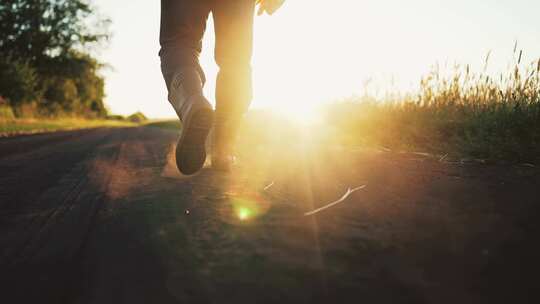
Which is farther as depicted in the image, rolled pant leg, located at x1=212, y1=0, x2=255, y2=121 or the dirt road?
rolled pant leg, located at x1=212, y1=0, x2=255, y2=121

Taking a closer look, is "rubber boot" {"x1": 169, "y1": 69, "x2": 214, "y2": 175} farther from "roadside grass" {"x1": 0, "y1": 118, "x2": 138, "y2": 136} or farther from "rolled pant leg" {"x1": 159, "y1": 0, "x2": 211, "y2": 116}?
"roadside grass" {"x1": 0, "y1": 118, "x2": 138, "y2": 136}

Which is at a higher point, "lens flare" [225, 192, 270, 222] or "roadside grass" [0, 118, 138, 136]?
"lens flare" [225, 192, 270, 222]

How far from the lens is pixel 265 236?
928 mm

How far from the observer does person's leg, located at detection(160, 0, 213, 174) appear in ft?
5.24

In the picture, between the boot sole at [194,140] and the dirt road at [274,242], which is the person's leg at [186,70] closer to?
the boot sole at [194,140]

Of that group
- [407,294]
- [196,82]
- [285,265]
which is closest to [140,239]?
[285,265]

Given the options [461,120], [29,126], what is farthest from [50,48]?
[461,120]

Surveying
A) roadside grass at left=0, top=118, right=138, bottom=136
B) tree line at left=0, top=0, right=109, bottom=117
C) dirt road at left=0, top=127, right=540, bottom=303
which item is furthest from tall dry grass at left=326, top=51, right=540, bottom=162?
tree line at left=0, top=0, right=109, bottom=117

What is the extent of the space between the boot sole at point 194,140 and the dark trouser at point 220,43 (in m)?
0.35

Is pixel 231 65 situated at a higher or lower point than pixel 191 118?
higher

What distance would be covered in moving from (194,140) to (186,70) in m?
0.37

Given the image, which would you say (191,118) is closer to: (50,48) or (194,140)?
(194,140)

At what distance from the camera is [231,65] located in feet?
6.77

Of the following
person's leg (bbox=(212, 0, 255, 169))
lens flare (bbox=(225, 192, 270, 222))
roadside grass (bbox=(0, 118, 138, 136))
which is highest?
person's leg (bbox=(212, 0, 255, 169))
